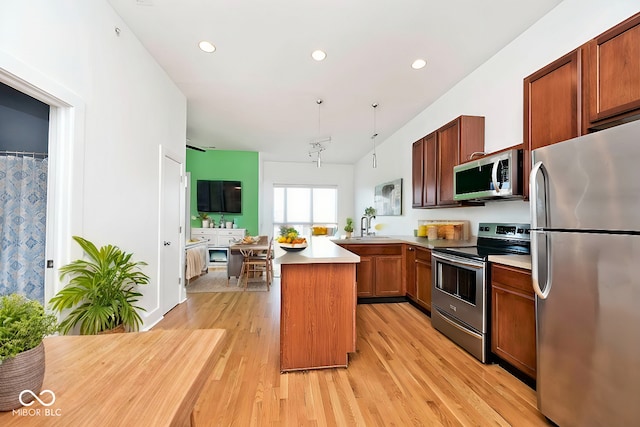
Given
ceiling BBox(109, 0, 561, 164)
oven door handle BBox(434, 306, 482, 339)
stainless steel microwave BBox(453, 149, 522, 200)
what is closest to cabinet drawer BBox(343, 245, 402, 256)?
oven door handle BBox(434, 306, 482, 339)

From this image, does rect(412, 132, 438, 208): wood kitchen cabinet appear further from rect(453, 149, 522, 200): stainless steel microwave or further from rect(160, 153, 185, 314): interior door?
rect(160, 153, 185, 314): interior door

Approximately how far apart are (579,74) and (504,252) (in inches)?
53.8

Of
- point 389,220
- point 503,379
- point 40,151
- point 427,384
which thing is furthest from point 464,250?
point 40,151

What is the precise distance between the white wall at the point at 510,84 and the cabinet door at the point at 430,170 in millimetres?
331

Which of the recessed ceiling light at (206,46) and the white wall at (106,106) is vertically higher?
the recessed ceiling light at (206,46)

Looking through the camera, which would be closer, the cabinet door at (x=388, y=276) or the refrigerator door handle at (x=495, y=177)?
the refrigerator door handle at (x=495, y=177)

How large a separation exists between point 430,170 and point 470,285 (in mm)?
1743

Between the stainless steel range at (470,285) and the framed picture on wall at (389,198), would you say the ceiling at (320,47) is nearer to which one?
the framed picture on wall at (389,198)

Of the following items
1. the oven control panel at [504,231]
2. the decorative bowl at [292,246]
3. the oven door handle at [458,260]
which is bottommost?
the oven door handle at [458,260]

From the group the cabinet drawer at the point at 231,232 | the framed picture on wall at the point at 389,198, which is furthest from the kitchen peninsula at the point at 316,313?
the cabinet drawer at the point at 231,232

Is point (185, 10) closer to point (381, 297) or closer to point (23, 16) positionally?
point (23, 16)

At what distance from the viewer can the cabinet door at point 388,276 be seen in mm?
3797

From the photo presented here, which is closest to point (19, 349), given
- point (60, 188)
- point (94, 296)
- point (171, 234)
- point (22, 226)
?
point (94, 296)

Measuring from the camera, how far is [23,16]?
5.19ft
